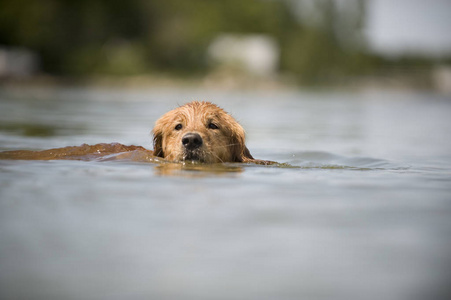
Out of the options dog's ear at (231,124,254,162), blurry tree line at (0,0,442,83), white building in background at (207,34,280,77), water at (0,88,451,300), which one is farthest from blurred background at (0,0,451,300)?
white building in background at (207,34,280,77)

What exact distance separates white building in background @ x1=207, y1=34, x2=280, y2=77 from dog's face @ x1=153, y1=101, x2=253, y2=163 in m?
53.0

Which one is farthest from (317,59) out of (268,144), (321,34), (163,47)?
(268,144)

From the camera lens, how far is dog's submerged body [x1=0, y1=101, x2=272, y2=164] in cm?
719

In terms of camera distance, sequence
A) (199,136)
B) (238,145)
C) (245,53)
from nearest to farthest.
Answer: (199,136), (238,145), (245,53)

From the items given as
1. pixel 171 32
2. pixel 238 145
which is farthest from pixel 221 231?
pixel 171 32

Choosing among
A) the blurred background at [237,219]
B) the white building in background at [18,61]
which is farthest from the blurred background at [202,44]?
the blurred background at [237,219]

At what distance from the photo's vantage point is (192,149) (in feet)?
23.4

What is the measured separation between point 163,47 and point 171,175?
54.3 m

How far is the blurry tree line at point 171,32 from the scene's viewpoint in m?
46.5

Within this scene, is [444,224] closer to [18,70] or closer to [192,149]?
Answer: [192,149]

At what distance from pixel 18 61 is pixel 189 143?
40912 millimetres

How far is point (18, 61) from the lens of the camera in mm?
45438

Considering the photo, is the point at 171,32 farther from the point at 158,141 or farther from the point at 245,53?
the point at 158,141

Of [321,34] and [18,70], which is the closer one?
[18,70]
